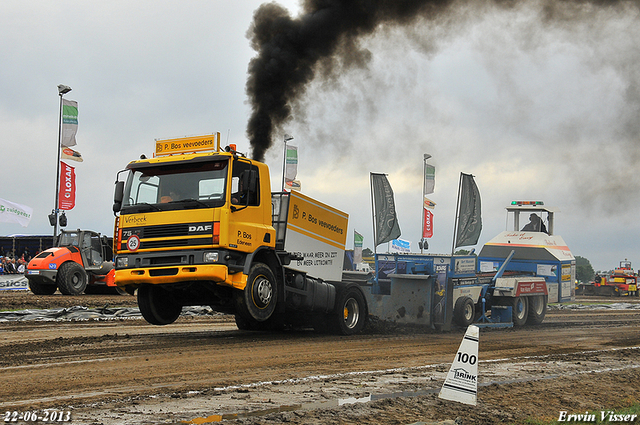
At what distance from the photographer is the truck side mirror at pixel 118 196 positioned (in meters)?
10.9

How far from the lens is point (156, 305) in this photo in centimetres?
1157

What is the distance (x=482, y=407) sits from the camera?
647 centimetres

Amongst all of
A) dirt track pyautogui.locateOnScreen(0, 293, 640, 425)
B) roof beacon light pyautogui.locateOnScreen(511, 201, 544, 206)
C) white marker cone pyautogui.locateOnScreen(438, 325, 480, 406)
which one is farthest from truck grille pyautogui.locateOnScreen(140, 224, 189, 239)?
roof beacon light pyautogui.locateOnScreen(511, 201, 544, 206)

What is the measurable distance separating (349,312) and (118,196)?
5.45 meters

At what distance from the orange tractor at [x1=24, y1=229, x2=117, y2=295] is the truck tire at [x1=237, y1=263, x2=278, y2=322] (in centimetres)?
1262

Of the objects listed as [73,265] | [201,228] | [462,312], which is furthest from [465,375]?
[73,265]

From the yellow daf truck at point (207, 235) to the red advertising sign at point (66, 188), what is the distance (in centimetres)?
1991

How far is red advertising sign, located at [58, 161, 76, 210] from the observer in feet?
96.3

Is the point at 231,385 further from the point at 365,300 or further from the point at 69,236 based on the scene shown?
the point at 69,236

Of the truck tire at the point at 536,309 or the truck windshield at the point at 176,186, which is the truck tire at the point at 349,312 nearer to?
the truck windshield at the point at 176,186

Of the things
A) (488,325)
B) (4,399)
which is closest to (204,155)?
(4,399)

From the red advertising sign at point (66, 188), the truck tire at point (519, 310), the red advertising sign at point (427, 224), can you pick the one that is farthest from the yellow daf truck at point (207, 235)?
the red advertising sign at point (427, 224)

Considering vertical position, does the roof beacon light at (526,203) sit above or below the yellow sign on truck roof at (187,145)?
above

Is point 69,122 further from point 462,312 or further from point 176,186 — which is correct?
point 462,312
